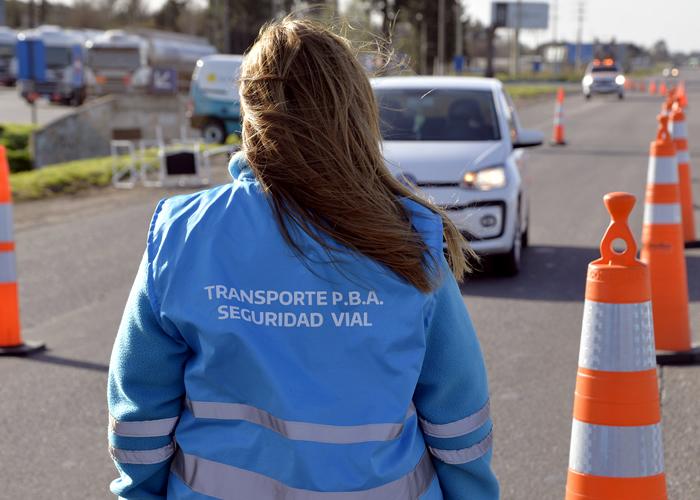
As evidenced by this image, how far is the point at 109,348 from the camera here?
695 centimetres

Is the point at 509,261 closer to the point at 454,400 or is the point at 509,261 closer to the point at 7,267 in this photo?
the point at 7,267

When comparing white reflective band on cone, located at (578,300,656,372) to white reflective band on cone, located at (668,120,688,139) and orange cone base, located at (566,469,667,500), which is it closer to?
orange cone base, located at (566,469,667,500)

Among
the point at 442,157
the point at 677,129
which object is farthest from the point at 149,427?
the point at 677,129

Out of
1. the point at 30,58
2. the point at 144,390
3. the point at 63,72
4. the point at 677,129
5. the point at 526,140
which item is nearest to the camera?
the point at 144,390

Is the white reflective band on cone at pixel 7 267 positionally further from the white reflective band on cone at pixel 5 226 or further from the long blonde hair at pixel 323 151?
the long blonde hair at pixel 323 151

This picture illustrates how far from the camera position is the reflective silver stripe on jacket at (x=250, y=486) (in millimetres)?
1966

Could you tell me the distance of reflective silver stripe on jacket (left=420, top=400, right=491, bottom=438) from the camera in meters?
2.14

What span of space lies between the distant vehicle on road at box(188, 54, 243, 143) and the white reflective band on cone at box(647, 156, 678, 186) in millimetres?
22082

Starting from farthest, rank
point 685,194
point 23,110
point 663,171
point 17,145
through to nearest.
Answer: point 23,110, point 17,145, point 685,194, point 663,171

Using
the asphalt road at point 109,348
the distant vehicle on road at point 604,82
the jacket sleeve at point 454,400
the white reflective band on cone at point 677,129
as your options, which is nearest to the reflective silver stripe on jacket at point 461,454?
the jacket sleeve at point 454,400

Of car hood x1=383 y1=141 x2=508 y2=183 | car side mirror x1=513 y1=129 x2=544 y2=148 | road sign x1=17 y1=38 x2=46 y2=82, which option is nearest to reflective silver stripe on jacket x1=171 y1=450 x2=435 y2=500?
car hood x1=383 y1=141 x2=508 y2=183

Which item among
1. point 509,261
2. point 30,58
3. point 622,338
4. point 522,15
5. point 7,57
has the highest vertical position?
point 522,15

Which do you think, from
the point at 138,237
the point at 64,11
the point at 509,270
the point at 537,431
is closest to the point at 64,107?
the point at 138,237

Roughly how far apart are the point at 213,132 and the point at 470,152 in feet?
65.8
